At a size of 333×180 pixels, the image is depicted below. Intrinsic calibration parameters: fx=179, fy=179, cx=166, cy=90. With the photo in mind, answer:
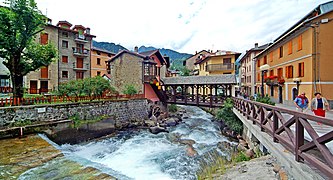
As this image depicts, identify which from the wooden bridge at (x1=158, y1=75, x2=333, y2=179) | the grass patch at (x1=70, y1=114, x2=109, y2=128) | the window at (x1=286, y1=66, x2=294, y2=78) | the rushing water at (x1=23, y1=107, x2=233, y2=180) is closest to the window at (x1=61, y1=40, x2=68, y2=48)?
the grass patch at (x1=70, y1=114, x2=109, y2=128)

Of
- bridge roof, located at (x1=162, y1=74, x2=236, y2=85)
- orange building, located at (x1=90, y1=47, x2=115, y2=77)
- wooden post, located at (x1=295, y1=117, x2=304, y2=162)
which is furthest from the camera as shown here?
orange building, located at (x1=90, y1=47, x2=115, y2=77)

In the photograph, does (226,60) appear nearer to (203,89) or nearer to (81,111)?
(203,89)

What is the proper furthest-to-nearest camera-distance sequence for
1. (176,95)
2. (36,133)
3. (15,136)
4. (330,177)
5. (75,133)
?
(176,95) → (75,133) → (36,133) → (15,136) → (330,177)

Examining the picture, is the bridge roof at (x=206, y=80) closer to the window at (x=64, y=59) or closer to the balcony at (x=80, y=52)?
the balcony at (x=80, y=52)

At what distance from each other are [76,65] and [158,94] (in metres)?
13.4

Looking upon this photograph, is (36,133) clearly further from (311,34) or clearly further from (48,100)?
(311,34)

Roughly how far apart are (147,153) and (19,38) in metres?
10.7

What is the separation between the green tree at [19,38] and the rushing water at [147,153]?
571cm

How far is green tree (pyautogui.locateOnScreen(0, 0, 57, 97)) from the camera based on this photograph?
35.4 feet

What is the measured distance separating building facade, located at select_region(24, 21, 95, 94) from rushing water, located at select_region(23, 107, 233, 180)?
14.5m

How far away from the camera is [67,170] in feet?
17.8

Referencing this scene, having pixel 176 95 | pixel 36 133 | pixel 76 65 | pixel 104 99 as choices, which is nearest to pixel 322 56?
pixel 176 95

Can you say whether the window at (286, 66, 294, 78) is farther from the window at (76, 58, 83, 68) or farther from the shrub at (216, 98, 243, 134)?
the window at (76, 58, 83, 68)

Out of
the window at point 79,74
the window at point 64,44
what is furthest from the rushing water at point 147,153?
the window at point 64,44
